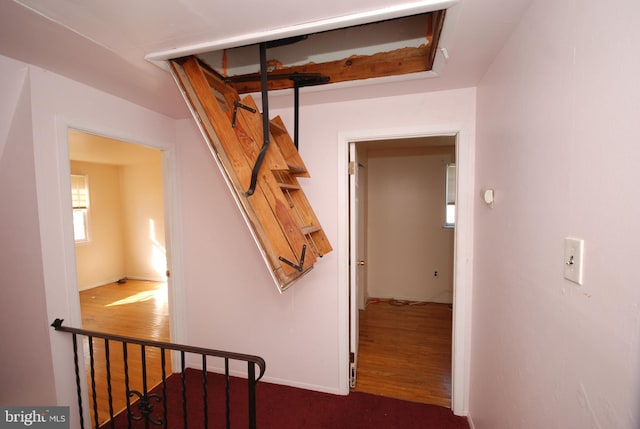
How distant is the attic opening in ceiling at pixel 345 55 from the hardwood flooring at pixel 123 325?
275 cm

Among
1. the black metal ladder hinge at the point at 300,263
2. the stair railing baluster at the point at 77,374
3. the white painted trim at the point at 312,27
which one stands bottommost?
the stair railing baluster at the point at 77,374

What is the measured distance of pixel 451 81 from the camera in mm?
1662

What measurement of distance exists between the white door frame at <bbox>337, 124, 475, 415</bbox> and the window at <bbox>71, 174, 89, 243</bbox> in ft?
18.3

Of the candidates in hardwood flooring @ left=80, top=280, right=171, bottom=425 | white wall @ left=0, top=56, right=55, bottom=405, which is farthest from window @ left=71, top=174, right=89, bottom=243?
white wall @ left=0, top=56, right=55, bottom=405

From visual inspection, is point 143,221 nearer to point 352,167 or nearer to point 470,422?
point 352,167

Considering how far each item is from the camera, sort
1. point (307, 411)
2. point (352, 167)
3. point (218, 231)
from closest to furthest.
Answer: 1. point (307, 411)
2. point (352, 167)
3. point (218, 231)

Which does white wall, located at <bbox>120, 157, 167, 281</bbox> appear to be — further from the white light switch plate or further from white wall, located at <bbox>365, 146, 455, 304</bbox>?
the white light switch plate

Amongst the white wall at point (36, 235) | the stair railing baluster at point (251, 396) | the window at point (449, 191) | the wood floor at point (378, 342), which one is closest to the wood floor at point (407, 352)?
the wood floor at point (378, 342)

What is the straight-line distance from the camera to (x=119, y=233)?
5.65 metres

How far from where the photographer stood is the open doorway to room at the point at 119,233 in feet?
13.0

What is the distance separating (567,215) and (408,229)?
3.41 metres

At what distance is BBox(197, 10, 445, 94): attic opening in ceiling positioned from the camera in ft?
4.89

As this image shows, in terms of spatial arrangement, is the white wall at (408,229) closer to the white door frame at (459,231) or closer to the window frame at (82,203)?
the white door frame at (459,231)

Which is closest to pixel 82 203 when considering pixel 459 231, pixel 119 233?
pixel 119 233
